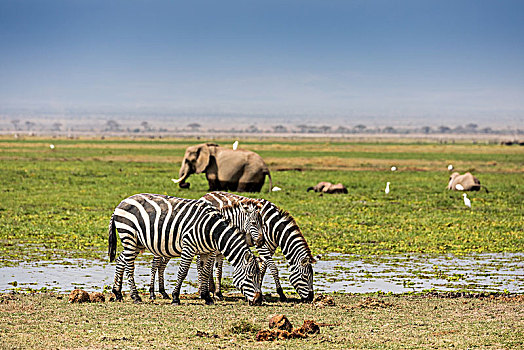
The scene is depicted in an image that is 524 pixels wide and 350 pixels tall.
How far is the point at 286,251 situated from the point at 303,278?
726mm

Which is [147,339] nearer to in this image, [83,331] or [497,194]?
[83,331]

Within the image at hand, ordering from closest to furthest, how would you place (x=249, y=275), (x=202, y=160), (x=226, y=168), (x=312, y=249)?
(x=249, y=275), (x=312, y=249), (x=226, y=168), (x=202, y=160)

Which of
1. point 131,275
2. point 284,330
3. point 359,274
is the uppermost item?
point 131,275

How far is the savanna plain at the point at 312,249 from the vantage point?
10.6 m

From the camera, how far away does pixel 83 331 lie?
10.8m

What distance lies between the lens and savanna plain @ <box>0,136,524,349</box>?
10625 mm

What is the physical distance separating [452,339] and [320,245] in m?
9.92

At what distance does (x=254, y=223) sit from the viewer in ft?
47.3

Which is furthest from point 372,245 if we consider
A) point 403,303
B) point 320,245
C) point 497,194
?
point 497,194

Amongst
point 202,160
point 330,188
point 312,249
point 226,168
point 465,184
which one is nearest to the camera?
point 312,249

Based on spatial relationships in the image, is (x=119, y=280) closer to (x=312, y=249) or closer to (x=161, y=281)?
(x=161, y=281)

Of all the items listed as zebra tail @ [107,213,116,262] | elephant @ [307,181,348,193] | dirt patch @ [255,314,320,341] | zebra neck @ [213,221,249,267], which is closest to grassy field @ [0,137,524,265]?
elephant @ [307,181,348,193]

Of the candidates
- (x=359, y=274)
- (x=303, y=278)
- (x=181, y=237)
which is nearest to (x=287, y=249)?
(x=303, y=278)

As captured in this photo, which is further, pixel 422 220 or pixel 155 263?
pixel 422 220
